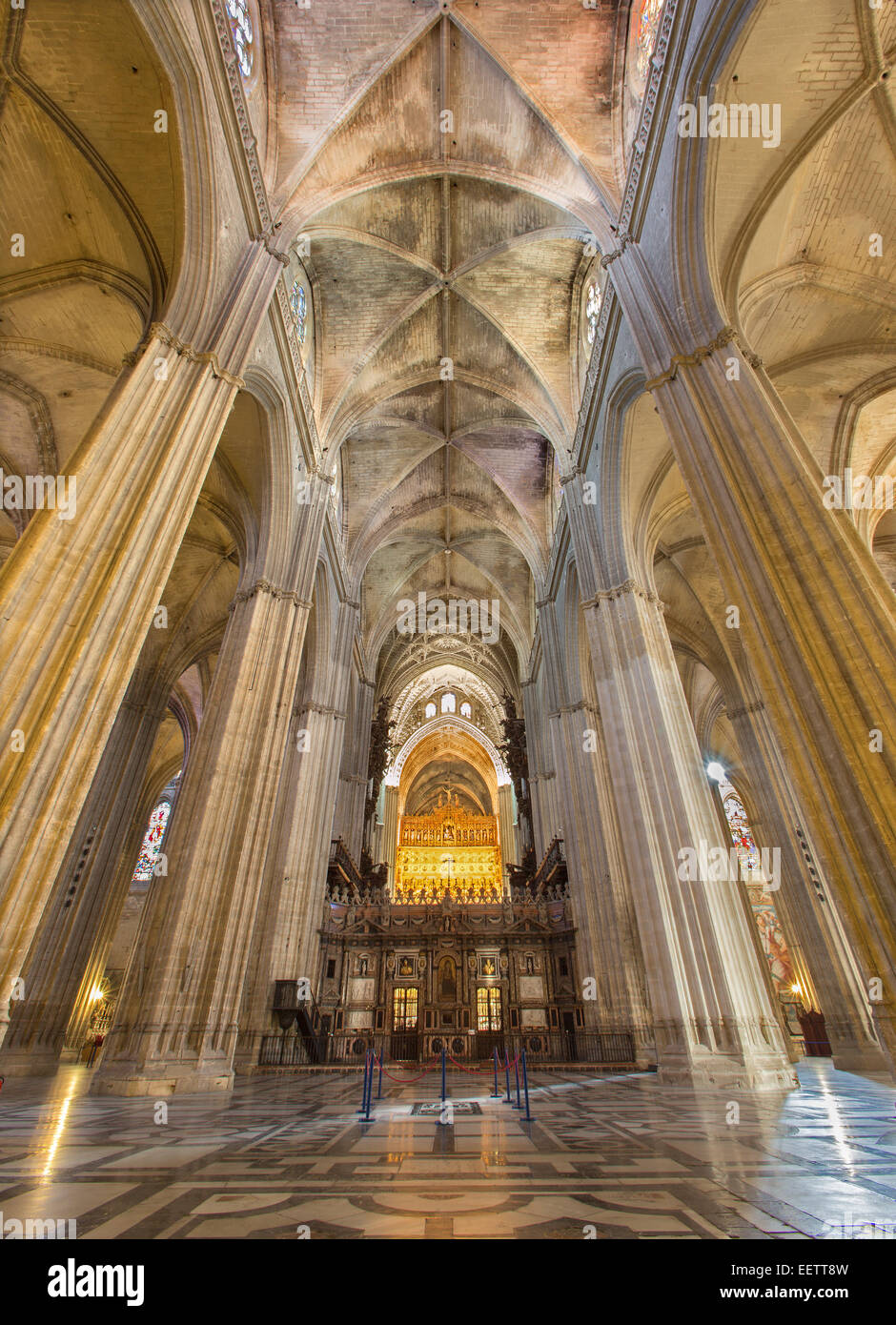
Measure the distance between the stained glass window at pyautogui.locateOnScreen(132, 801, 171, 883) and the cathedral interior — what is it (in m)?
9.05

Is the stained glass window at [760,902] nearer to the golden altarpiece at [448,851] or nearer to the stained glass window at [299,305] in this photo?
the golden altarpiece at [448,851]

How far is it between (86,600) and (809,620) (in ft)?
22.9

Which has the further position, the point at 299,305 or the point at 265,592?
the point at 299,305

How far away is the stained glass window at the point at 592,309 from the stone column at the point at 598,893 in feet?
30.2

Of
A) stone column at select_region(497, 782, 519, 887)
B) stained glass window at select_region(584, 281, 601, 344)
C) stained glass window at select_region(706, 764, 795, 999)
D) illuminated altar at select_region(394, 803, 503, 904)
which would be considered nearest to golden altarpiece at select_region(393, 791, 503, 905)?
illuminated altar at select_region(394, 803, 503, 904)

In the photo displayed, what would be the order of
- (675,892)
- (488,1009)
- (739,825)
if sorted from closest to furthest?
(675,892)
(488,1009)
(739,825)

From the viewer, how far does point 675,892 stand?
9.12 m

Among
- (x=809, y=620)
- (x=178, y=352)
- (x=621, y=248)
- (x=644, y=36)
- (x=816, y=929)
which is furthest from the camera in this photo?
(x=816, y=929)

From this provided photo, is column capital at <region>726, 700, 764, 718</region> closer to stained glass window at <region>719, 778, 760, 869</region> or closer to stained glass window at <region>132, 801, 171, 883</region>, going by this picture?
stained glass window at <region>719, 778, 760, 869</region>

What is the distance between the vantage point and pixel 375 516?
67.6 ft

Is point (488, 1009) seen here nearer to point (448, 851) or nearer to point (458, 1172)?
point (458, 1172)

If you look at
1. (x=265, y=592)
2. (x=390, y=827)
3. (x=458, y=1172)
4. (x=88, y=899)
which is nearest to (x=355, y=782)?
(x=88, y=899)

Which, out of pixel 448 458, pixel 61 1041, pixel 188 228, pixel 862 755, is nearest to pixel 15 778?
pixel 862 755

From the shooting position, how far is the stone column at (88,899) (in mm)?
12992
